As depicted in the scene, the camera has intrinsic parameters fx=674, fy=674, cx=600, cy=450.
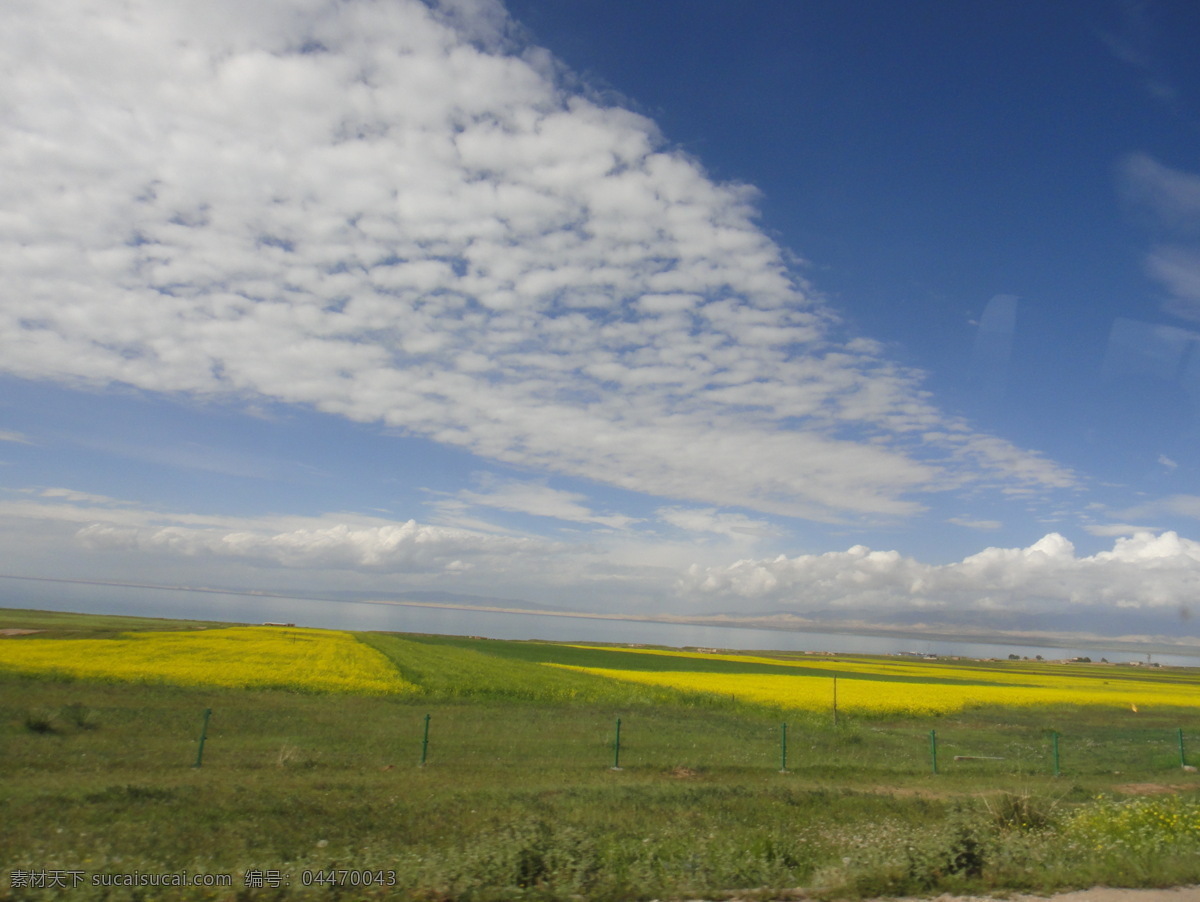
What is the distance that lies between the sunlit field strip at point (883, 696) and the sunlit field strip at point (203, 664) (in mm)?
18537

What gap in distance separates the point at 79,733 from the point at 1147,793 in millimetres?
28133

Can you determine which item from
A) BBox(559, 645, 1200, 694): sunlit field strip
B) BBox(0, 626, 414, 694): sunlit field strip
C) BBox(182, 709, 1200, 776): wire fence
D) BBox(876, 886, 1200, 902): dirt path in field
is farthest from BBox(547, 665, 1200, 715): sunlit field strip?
BBox(876, 886, 1200, 902): dirt path in field

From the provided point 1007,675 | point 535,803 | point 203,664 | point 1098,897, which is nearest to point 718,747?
point 535,803

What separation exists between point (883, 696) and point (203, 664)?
37997 mm

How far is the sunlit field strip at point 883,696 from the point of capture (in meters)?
35.1

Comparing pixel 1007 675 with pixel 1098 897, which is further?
pixel 1007 675

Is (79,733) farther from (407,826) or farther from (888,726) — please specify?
(888,726)

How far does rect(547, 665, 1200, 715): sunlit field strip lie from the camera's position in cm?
3511

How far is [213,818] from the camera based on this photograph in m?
11.5

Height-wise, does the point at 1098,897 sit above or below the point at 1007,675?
above

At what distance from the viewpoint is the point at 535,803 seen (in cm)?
1367

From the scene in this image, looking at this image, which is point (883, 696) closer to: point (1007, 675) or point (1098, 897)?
point (1098, 897)

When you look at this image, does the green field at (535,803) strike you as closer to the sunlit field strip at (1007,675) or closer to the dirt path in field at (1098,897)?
the dirt path in field at (1098,897)

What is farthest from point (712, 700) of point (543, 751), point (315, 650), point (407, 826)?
point (315, 650)
